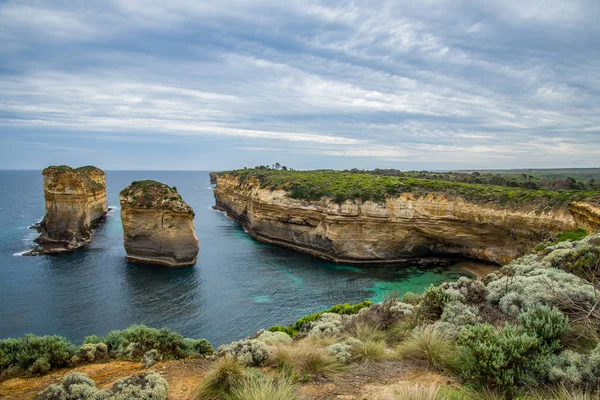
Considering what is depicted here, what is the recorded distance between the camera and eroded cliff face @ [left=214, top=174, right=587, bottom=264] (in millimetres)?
31062

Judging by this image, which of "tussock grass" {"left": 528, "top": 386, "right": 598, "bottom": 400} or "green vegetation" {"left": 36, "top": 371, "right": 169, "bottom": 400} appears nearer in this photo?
"tussock grass" {"left": 528, "top": 386, "right": 598, "bottom": 400}

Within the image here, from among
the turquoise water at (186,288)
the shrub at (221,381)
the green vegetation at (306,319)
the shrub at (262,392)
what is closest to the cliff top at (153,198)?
the turquoise water at (186,288)

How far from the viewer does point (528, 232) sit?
3030 cm

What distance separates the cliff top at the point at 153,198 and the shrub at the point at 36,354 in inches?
963

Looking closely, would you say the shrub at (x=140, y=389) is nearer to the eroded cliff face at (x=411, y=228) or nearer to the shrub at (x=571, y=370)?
the shrub at (x=571, y=370)

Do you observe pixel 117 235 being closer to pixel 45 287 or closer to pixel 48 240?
pixel 48 240

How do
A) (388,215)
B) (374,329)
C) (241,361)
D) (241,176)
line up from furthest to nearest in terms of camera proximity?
(241,176) → (388,215) → (374,329) → (241,361)

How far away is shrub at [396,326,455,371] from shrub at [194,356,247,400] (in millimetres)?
3341

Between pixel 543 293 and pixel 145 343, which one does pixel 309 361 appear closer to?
pixel 145 343

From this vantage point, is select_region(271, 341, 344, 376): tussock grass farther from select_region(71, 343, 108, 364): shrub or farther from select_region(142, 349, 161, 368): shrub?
select_region(71, 343, 108, 364): shrub

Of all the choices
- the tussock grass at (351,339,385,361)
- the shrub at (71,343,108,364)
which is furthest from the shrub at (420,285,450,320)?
the shrub at (71,343,108,364)

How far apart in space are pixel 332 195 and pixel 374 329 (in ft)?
→ 95.0

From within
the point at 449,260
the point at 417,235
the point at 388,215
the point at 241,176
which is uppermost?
the point at 241,176

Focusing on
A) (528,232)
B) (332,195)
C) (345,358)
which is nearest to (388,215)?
(332,195)
